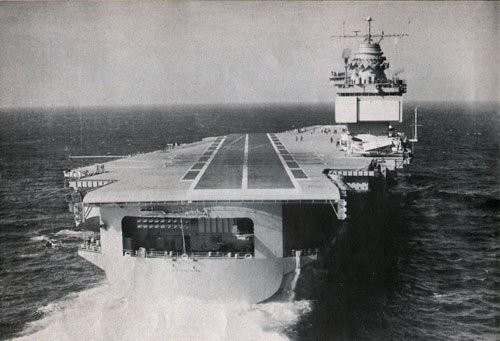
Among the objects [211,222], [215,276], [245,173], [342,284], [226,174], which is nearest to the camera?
[215,276]

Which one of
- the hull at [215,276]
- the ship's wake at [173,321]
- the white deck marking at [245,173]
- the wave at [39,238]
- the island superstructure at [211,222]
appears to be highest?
the white deck marking at [245,173]

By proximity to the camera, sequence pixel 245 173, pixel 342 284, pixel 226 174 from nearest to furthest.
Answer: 1. pixel 342 284
2. pixel 245 173
3. pixel 226 174

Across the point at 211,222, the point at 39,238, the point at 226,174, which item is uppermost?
the point at 226,174

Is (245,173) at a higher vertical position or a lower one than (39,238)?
higher

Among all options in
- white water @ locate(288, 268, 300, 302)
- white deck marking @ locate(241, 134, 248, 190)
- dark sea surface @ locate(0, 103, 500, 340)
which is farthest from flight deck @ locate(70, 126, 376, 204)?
dark sea surface @ locate(0, 103, 500, 340)

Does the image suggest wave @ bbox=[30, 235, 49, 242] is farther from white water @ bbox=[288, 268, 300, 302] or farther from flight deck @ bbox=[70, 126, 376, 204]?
white water @ bbox=[288, 268, 300, 302]

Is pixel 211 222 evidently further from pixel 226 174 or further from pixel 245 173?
pixel 245 173

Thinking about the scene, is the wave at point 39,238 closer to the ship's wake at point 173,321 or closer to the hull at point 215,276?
the ship's wake at point 173,321

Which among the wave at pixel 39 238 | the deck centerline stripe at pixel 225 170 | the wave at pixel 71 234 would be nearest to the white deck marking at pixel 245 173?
the deck centerline stripe at pixel 225 170

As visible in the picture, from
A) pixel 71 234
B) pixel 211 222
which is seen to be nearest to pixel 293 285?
pixel 211 222

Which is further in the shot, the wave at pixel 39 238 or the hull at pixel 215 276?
the wave at pixel 39 238
